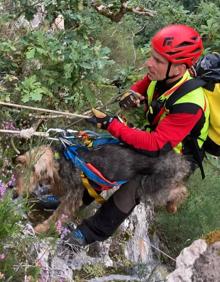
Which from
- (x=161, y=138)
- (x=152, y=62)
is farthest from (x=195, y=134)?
(x=152, y=62)

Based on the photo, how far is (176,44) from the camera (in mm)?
3609

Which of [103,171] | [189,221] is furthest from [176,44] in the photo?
[189,221]

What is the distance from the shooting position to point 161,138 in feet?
11.7

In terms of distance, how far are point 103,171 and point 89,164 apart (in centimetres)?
12

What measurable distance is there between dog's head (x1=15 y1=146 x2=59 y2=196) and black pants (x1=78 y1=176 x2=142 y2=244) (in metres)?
0.47

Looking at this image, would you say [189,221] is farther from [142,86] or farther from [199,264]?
[142,86]

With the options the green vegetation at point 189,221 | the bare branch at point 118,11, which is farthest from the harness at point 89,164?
the green vegetation at point 189,221

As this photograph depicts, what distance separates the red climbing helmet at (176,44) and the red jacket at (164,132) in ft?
1.28

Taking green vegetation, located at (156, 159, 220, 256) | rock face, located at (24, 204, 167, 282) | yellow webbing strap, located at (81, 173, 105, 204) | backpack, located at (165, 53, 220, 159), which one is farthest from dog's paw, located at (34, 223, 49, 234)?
green vegetation, located at (156, 159, 220, 256)

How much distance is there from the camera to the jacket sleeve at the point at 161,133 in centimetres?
356

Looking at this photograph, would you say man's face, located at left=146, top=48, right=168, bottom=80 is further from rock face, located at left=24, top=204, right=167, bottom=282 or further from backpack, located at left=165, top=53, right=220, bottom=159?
rock face, located at left=24, top=204, right=167, bottom=282

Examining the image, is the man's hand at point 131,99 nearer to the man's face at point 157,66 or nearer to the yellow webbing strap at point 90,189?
the man's face at point 157,66

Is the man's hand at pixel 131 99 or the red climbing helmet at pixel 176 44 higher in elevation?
the red climbing helmet at pixel 176 44

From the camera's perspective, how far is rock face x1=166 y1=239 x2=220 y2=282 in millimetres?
3986
